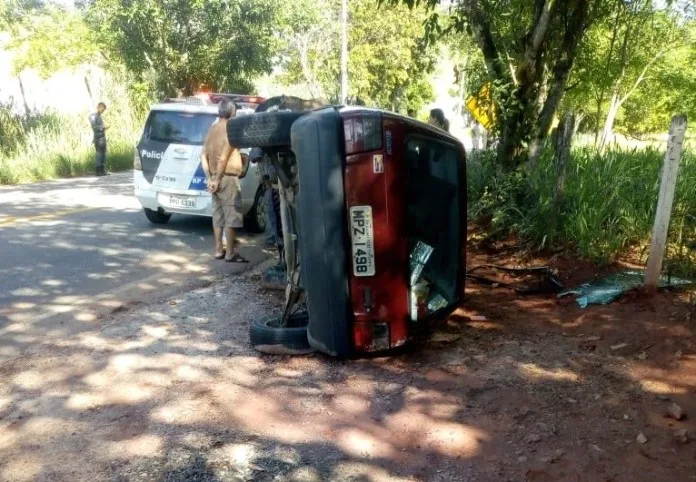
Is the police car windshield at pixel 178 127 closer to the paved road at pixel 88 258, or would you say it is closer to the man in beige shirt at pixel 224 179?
the paved road at pixel 88 258

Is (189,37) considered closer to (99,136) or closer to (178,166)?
(99,136)

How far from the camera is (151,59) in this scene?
23.7m

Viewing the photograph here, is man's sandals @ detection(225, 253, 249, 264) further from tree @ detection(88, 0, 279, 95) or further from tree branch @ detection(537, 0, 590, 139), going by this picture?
tree @ detection(88, 0, 279, 95)

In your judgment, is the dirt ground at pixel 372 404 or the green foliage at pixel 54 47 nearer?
the dirt ground at pixel 372 404

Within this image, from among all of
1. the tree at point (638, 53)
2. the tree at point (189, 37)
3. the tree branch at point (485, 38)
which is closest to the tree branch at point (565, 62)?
the tree branch at point (485, 38)

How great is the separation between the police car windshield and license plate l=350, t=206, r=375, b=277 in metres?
5.76

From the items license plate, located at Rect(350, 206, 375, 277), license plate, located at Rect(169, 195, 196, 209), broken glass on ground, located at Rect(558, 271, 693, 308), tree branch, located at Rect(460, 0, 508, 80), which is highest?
tree branch, located at Rect(460, 0, 508, 80)

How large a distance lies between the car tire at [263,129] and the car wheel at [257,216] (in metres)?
5.32

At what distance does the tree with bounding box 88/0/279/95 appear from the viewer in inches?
864

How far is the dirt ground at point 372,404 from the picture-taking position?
3330 mm

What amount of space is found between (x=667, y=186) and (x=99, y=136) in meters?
15.3

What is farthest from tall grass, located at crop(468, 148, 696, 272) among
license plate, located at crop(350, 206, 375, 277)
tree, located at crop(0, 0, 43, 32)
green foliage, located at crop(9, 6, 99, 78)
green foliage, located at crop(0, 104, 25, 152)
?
tree, located at crop(0, 0, 43, 32)

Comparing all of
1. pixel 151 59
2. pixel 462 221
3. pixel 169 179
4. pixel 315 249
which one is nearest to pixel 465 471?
pixel 315 249

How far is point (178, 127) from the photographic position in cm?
962
